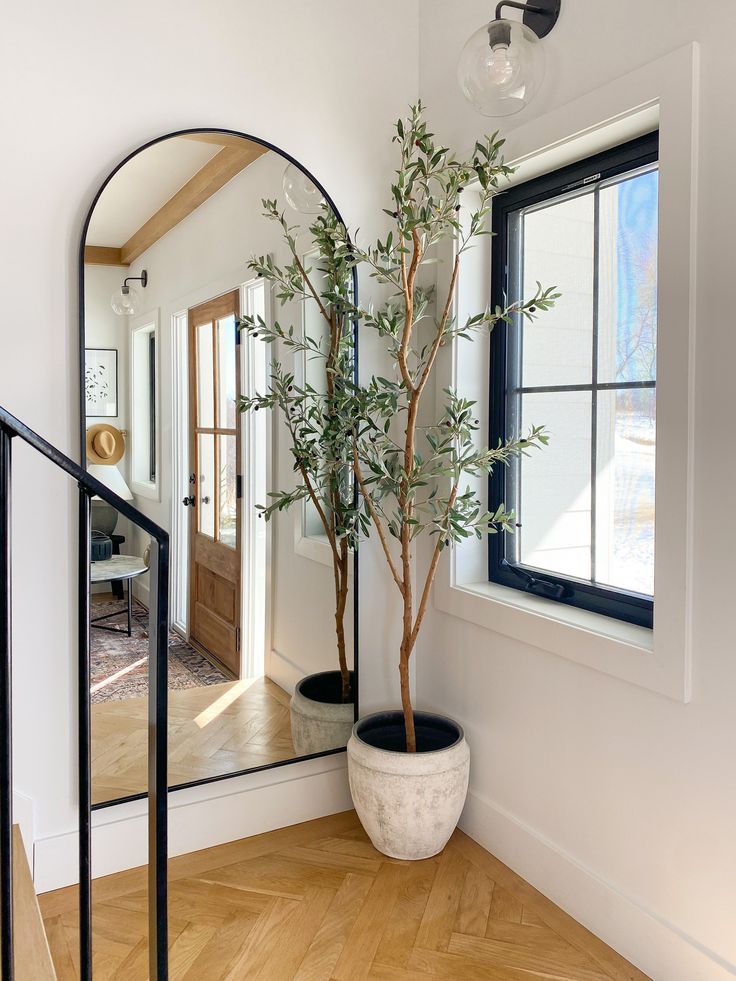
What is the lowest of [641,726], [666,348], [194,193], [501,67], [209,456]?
[641,726]

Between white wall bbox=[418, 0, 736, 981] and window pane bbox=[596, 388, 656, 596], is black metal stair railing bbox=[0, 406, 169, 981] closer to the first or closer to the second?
white wall bbox=[418, 0, 736, 981]

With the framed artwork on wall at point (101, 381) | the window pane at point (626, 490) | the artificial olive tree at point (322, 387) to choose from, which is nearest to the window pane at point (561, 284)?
the window pane at point (626, 490)

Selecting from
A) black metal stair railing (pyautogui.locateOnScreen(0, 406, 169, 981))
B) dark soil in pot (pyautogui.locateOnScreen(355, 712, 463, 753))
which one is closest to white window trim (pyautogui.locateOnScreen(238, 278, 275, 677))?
dark soil in pot (pyautogui.locateOnScreen(355, 712, 463, 753))

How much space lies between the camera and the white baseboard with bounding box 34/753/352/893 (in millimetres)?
2076

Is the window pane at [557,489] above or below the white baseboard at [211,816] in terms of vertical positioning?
above

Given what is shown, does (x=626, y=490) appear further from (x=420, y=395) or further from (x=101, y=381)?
(x=101, y=381)

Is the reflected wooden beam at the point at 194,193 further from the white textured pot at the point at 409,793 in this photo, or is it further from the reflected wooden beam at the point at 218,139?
the white textured pot at the point at 409,793

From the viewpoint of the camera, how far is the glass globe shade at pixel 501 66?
1.71m

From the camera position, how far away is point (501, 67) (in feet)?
5.61

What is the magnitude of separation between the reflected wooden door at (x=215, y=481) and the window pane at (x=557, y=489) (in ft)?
2.79

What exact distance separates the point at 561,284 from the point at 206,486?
1149 mm

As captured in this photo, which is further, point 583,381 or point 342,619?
point 342,619

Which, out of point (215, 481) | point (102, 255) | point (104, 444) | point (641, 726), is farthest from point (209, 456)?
point (641, 726)

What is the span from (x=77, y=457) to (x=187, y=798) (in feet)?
3.36
